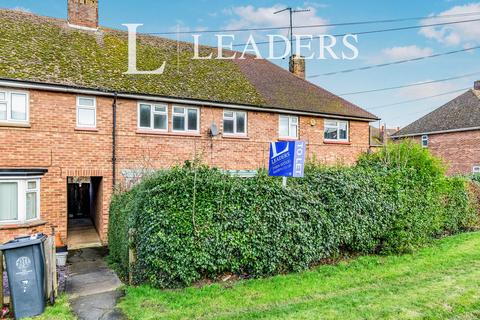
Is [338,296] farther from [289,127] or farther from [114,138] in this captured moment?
[289,127]

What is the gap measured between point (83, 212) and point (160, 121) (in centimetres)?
808

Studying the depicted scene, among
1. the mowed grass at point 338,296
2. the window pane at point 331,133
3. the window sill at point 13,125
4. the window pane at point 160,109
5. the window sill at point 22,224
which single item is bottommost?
the mowed grass at point 338,296

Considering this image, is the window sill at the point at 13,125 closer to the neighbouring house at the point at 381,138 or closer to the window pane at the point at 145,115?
the window pane at the point at 145,115

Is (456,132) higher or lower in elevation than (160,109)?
higher

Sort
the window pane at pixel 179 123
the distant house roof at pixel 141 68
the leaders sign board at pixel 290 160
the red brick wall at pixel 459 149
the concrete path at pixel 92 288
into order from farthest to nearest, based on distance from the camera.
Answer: the red brick wall at pixel 459 149 < the window pane at pixel 179 123 < the distant house roof at pixel 141 68 < the leaders sign board at pixel 290 160 < the concrete path at pixel 92 288

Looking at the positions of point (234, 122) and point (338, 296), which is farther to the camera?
point (234, 122)

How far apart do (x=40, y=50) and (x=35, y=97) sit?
2681mm

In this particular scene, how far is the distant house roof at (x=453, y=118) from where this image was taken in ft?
88.0

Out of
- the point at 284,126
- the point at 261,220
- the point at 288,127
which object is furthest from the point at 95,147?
the point at 288,127

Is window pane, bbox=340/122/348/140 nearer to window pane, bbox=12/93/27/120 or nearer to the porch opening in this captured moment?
the porch opening

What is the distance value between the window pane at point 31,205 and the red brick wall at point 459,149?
2590 centimetres

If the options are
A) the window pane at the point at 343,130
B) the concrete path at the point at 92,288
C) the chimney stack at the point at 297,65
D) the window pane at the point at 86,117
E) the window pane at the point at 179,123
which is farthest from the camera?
the chimney stack at the point at 297,65

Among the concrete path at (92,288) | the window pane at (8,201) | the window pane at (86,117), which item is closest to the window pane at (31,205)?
the window pane at (8,201)

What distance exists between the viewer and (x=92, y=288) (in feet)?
22.7
